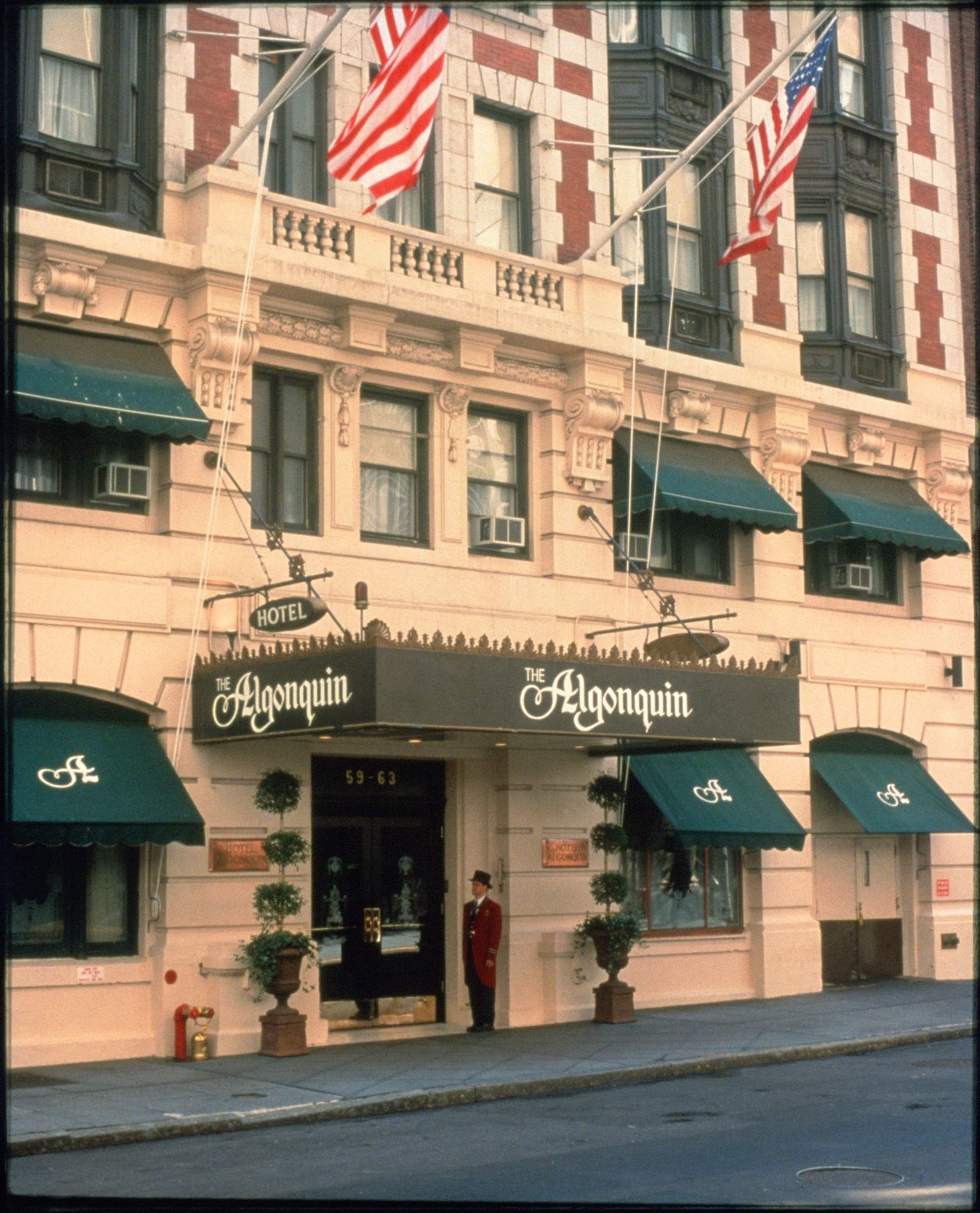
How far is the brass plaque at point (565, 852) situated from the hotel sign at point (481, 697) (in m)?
3.16

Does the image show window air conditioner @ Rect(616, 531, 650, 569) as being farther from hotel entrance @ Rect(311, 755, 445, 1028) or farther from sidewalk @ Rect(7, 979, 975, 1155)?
sidewalk @ Rect(7, 979, 975, 1155)

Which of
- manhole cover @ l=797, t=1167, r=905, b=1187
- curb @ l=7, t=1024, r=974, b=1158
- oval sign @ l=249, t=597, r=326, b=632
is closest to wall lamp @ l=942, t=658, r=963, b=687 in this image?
curb @ l=7, t=1024, r=974, b=1158

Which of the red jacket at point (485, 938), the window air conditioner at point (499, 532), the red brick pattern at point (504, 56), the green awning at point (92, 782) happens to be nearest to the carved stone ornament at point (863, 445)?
the window air conditioner at point (499, 532)

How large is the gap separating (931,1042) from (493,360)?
9.63m

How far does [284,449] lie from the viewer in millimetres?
18906

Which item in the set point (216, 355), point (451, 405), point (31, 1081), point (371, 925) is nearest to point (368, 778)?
point (371, 925)

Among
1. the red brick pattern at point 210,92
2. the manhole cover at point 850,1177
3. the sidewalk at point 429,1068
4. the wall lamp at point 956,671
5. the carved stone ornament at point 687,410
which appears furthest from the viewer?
the wall lamp at point 956,671

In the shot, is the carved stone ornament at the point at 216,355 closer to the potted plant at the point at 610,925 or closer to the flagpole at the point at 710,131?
the flagpole at the point at 710,131

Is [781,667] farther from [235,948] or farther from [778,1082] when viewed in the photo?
[235,948]

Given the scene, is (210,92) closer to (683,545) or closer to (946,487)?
(683,545)

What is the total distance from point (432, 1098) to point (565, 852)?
21.1ft

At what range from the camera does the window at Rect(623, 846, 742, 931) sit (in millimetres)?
21781

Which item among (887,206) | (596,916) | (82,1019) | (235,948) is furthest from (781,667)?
(887,206)

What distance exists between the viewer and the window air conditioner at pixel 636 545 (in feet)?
70.9
